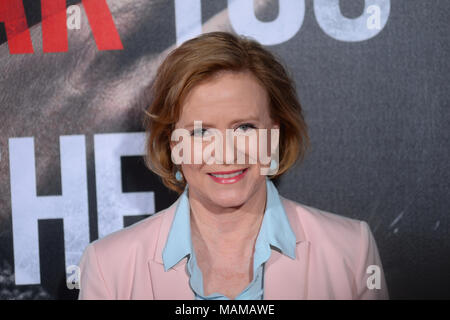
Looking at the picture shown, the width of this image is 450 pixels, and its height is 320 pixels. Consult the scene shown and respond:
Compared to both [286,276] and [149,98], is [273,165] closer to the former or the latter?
[286,276]

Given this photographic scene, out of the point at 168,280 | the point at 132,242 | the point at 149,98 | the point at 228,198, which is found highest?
the point at 149,98

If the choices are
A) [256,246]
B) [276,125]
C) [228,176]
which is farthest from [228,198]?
[276,125]

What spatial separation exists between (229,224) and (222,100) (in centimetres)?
41

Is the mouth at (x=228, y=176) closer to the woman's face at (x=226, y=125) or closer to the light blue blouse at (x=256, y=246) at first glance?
the woman's face at (x=226, y=125)

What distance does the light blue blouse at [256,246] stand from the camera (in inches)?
61.1

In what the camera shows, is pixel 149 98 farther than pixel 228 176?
Yes

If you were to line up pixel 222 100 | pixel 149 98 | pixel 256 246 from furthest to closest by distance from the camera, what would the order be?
pixel 149 98, pixel 256 246, pixel 222 100

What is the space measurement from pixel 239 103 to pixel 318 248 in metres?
0.54

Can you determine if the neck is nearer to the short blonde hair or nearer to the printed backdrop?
the short blonde hair

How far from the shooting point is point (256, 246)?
5.22ft

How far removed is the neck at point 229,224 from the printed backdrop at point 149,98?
38 centimetres

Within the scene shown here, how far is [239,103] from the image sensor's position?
1495 mm

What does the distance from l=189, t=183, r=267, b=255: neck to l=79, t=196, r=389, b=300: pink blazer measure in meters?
0.09

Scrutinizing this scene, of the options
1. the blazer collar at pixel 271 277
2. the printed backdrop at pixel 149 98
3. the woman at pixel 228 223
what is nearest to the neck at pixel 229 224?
the woman at pixel 228 223
